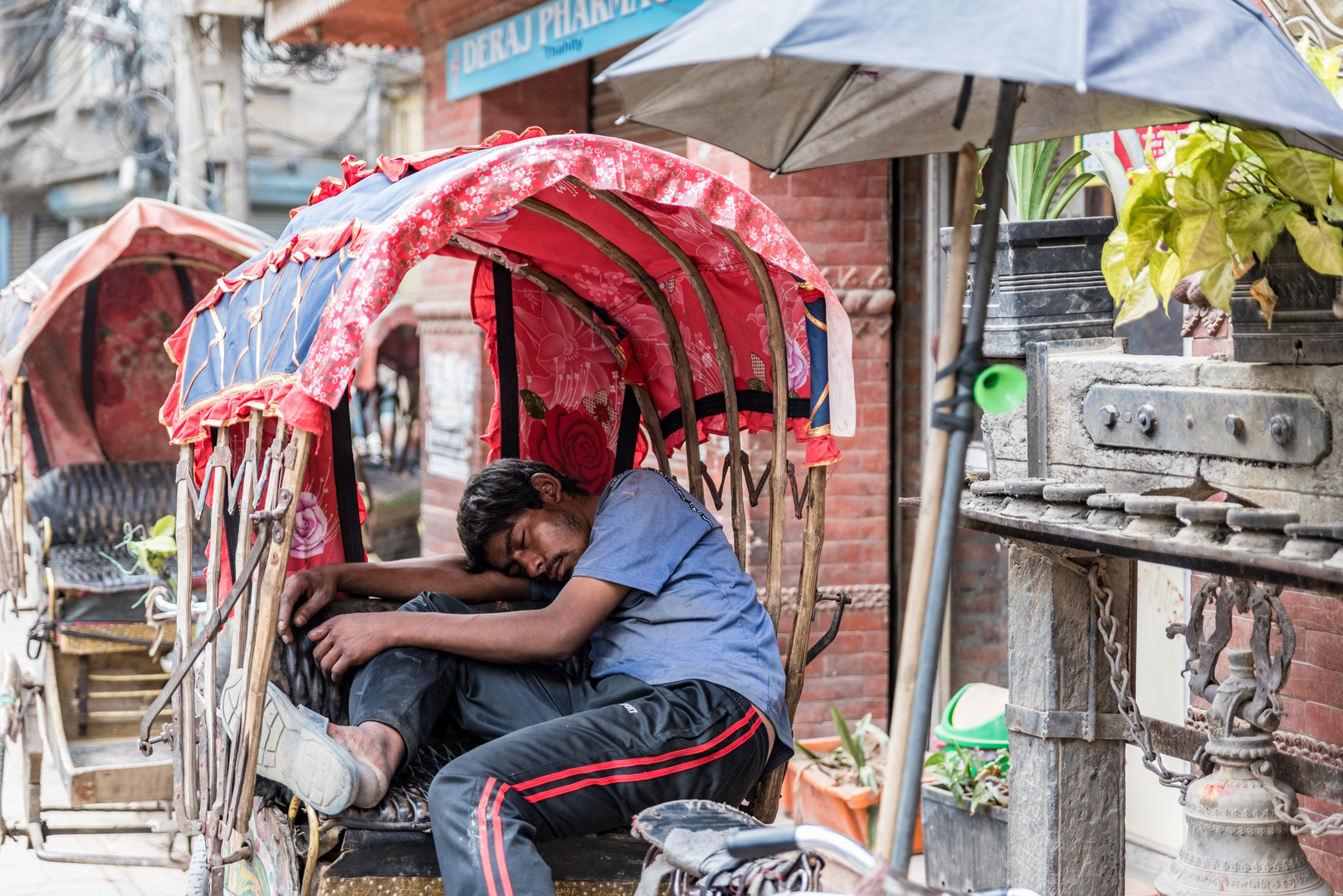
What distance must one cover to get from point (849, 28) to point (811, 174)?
3.62m

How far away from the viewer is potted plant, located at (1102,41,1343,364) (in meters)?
2.30

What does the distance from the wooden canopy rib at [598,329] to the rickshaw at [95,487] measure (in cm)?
139

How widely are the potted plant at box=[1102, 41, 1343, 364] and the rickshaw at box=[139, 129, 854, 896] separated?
3.10ft

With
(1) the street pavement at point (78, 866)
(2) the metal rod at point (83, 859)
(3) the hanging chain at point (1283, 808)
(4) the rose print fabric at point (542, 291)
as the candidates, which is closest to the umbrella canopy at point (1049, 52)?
(4) the rose print fabric at point (542, 291)

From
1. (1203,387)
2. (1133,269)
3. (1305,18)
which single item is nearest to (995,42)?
(1133,269)

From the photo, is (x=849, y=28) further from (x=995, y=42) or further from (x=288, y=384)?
(x=288, y=384)

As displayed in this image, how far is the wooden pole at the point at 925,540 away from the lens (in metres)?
1.88

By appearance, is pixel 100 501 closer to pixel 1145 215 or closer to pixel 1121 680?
pixel 1121 680

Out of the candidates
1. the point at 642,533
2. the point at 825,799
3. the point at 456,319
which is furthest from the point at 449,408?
the point at 642,533

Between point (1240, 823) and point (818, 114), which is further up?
point (818, 114)

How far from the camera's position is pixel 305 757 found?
110 inches

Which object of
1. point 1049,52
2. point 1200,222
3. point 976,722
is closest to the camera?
point 1049,52

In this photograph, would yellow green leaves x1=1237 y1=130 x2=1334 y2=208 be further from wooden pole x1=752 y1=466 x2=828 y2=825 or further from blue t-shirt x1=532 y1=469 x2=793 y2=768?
blue t-shirt x1=532 y1=469 x2=793 y2=768

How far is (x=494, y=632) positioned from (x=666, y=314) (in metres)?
1.18
